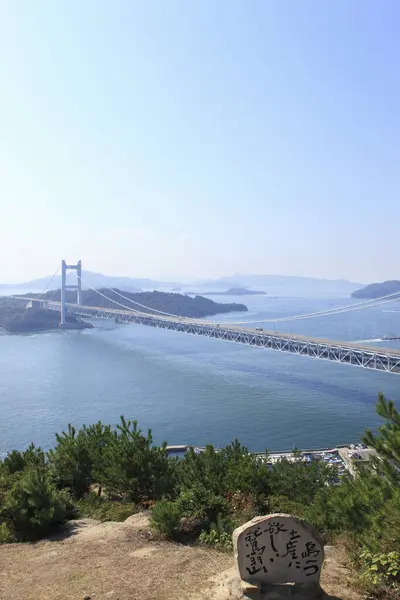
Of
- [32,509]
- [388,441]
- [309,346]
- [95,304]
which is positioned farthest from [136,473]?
[95,304]

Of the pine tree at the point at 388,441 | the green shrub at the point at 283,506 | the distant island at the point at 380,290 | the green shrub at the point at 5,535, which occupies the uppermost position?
the distant island at the point at 380,290

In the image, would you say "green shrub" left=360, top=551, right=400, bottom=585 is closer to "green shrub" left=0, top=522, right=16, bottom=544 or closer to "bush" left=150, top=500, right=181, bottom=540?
"bush" left=150, top=500, right=181, bottom=540

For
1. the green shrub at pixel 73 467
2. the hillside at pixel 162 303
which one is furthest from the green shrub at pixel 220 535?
the hillside at pixel 162 303

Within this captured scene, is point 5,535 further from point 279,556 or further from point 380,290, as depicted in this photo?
point 380,290

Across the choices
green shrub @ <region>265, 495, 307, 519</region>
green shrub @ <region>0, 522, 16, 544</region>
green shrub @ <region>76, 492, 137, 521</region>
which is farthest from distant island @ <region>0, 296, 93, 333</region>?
green shrub @ <region>265, 495, 307, 519</region>

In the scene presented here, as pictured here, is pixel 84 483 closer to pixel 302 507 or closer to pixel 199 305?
pixel 302 507

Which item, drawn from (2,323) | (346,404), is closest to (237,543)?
(346,404)

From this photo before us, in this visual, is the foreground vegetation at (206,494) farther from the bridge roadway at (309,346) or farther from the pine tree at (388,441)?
the bridge roadway at (309,346)
